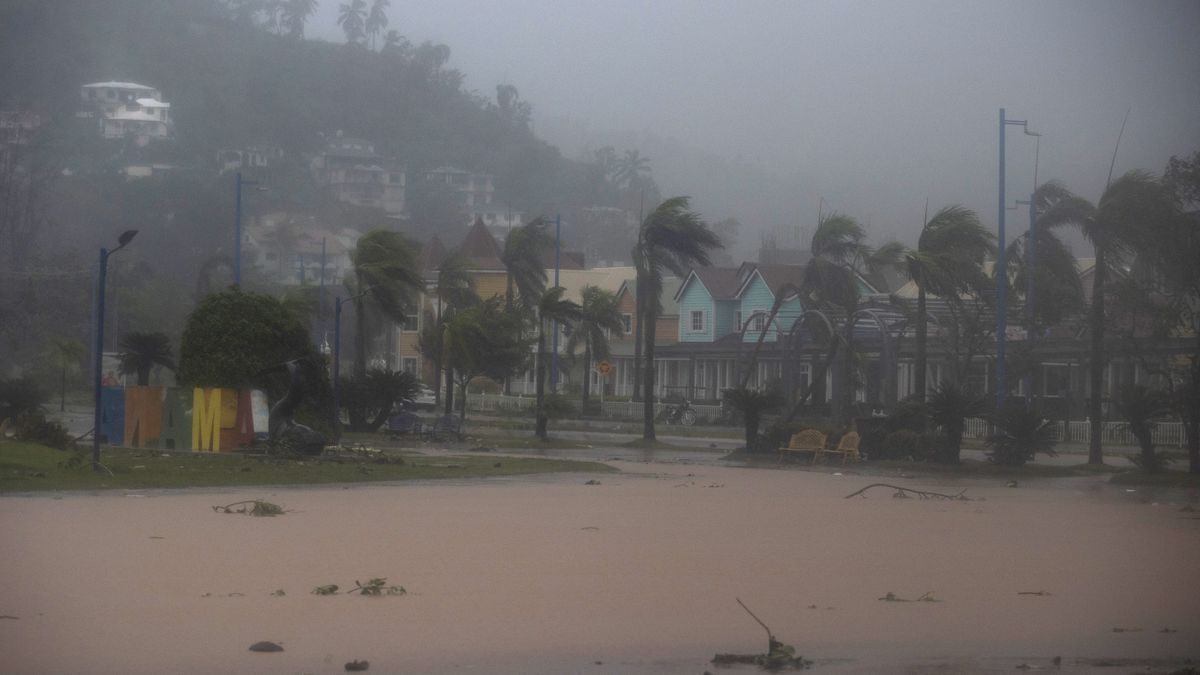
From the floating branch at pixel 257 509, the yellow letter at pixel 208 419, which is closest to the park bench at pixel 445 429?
the yellow letter at pixel 208 419

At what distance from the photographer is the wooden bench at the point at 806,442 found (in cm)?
3431

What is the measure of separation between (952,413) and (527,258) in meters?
35.4

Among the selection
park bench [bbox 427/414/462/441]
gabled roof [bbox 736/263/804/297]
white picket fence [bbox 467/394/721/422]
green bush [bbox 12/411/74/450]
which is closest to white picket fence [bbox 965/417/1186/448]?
park bench [bbox 427/414/462/441]

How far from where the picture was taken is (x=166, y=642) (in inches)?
409

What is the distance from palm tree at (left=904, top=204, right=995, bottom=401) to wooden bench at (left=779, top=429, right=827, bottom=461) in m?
5.22

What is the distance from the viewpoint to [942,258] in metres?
39.2

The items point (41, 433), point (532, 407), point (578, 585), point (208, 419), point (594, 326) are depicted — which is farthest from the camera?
point (532, 407)

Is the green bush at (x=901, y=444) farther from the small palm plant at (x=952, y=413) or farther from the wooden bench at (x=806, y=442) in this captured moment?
the wooden bench at (x=806, y=442)

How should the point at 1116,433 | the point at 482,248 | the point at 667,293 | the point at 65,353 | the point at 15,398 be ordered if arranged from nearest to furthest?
the point at 15,398 → the point at 1116,433 → the point at 65,353 → the point at 667,293 → the point at 482,248

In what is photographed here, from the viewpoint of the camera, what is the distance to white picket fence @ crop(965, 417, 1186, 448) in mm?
41406

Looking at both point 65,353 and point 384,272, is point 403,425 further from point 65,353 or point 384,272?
point 65,353

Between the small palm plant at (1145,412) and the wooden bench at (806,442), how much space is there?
Answer: 294 inches

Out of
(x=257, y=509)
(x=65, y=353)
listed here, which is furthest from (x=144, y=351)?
(x=65, y=353)

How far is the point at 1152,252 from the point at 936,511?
43.4 ft
